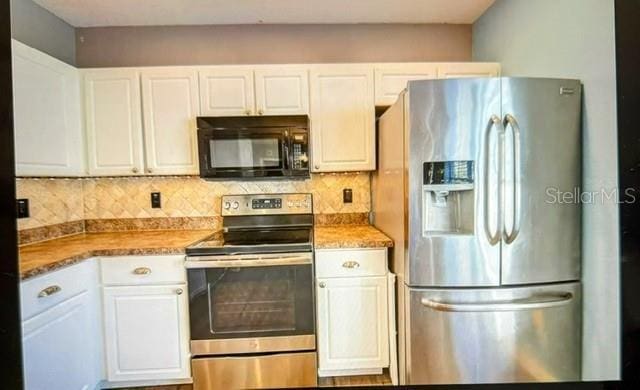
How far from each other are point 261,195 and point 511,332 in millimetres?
1653

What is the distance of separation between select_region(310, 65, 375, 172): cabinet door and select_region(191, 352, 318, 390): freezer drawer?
114 cm

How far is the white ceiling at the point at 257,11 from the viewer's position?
6.18 ft

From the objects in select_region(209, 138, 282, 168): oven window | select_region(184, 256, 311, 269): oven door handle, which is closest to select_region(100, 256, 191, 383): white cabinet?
select_region(184, 256, 311, 269): oven door handle

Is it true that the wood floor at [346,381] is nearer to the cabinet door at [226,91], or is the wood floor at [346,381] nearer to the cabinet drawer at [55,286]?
the cabinet drawer at [55,286]

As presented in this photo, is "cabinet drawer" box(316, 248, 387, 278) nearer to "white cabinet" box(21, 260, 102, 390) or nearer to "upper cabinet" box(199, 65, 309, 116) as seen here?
"upper cabinet" box(199, 65, 309, 116)

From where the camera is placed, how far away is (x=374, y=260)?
1.69 metres

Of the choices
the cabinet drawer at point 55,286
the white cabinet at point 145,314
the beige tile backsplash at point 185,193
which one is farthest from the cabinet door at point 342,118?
the cabinet drawer at point 55,286

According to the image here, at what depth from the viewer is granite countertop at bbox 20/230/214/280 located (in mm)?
1356

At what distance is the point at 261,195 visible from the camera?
2195 millimetres

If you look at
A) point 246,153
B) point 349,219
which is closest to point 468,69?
point 349,219

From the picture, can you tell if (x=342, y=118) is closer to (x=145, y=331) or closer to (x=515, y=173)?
(x=515, y=173)

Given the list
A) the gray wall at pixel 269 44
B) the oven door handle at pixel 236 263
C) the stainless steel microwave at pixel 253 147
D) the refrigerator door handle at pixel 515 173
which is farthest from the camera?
the gray wall at pixel 269 44

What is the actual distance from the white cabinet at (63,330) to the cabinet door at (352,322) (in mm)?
1208

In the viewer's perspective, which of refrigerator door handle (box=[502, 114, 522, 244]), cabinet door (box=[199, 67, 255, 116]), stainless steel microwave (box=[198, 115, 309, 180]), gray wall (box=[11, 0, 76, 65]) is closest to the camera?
refrigerator door handle (box=[502, 114, 522, 244])
